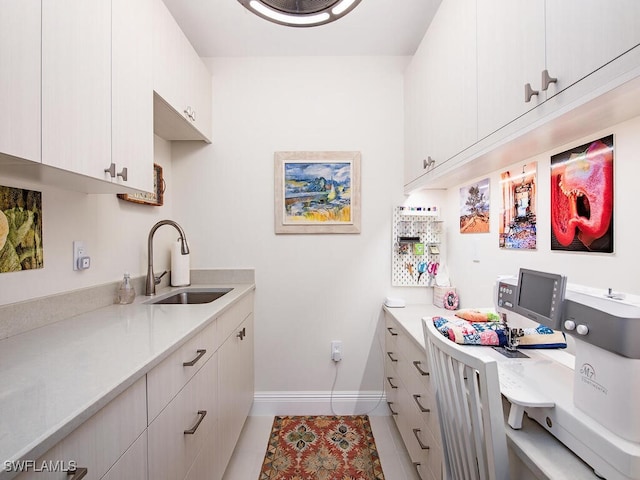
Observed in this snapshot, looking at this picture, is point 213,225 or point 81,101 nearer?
point 81,101

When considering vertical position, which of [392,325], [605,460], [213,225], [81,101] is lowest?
[392,325]

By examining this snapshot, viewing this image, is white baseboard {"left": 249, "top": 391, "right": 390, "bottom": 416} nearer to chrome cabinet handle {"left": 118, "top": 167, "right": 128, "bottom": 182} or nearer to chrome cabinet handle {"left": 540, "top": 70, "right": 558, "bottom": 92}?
chrome cabinet handle {"left": 118, "top": 167, "right": 128, "bottom": 182}

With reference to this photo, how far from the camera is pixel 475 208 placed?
74.3 inches

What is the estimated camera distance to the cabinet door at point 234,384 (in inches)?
59.9

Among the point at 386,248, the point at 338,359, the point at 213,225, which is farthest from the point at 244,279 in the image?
the point at 386,248

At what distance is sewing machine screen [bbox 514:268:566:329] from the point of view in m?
0.82

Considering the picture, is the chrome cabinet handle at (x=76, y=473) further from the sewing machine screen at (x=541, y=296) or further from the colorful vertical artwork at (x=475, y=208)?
the colorful vertical artwork at (x=475, y=208)

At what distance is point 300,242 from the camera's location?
2291 millimetres

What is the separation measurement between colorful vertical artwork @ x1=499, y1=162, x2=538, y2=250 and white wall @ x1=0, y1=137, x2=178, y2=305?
6.99 feet

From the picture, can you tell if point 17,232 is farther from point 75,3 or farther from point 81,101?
point 75,3

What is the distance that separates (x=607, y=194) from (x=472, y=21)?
881mm

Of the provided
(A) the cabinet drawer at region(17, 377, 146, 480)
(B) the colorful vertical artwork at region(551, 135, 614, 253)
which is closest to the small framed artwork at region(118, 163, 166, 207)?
(A) the cabinet drawer at region(17, 377, 146, 480)

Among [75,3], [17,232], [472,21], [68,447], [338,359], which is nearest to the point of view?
[68,447]

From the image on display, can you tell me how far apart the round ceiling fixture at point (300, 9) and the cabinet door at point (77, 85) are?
0.55 metres
